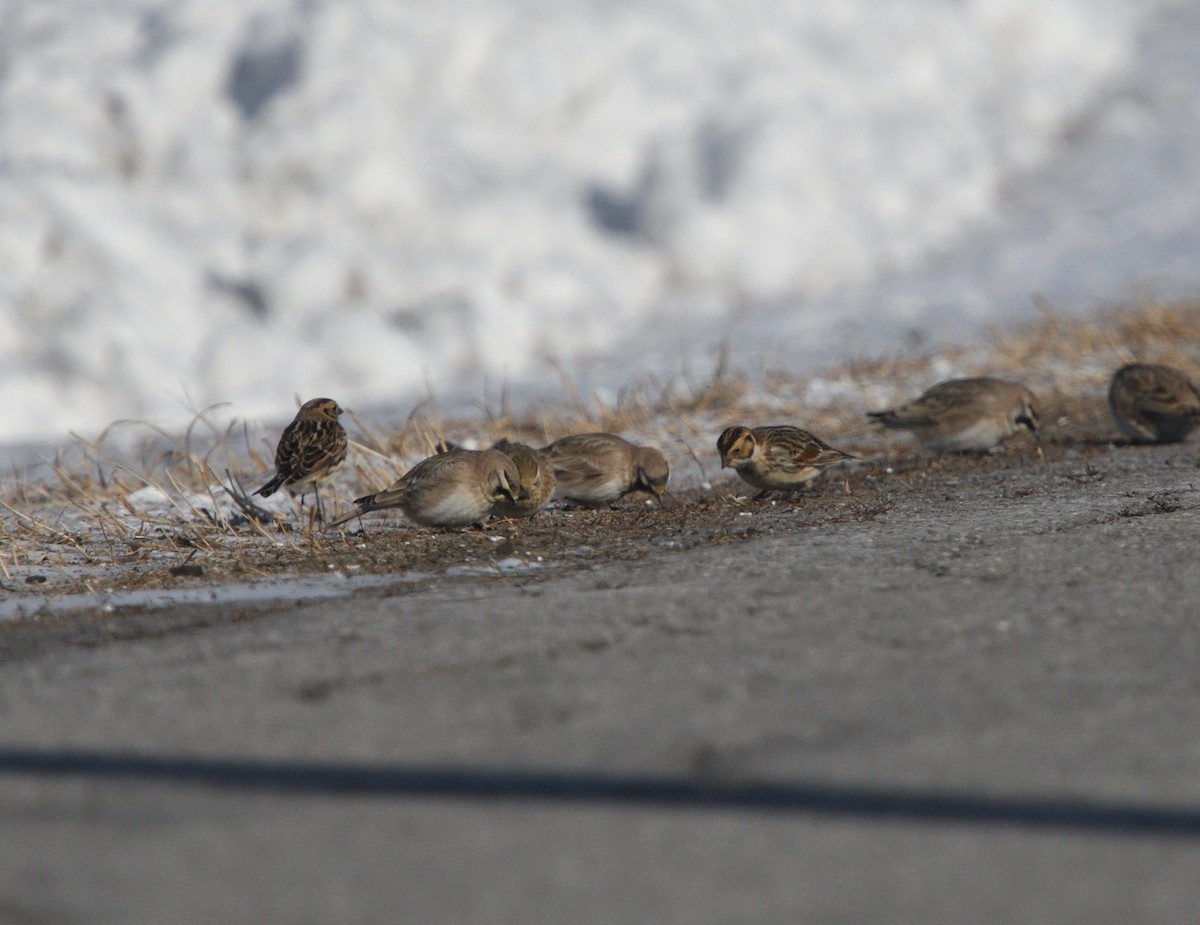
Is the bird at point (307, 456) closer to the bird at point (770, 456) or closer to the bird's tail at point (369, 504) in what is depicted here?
the bird's tail at point (369, 504)

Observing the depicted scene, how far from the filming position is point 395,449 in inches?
261

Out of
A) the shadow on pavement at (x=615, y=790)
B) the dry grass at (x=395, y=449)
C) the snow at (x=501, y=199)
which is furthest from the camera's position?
the snow at (x=501, y=199)

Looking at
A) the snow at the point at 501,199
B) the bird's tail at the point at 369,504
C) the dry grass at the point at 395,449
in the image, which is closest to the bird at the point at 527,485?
the dry grass at the point at 395,449

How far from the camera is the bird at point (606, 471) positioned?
579 centimetres

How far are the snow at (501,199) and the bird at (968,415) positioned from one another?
3.38 metres

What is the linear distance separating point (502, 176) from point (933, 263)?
399 cm

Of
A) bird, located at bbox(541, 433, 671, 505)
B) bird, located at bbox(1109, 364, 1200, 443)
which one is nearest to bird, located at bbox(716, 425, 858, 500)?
bird, located at bbox(541, 433, 671, 505)

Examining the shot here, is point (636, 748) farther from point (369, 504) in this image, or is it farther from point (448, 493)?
point (369, 504)

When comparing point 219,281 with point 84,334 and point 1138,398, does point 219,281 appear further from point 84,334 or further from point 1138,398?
point 1138,398

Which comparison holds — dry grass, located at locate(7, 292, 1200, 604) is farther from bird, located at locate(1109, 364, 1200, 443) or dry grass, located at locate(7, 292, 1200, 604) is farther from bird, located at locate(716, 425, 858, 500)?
bird, located at locate(716, 425, 858, 500)

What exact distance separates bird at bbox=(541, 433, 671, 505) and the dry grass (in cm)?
25

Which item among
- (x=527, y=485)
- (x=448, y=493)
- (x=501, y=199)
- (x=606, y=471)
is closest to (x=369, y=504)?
(x=448, y=493)

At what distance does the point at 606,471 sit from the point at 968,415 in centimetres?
189

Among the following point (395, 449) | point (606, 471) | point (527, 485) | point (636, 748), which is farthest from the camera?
point (395, 449)
